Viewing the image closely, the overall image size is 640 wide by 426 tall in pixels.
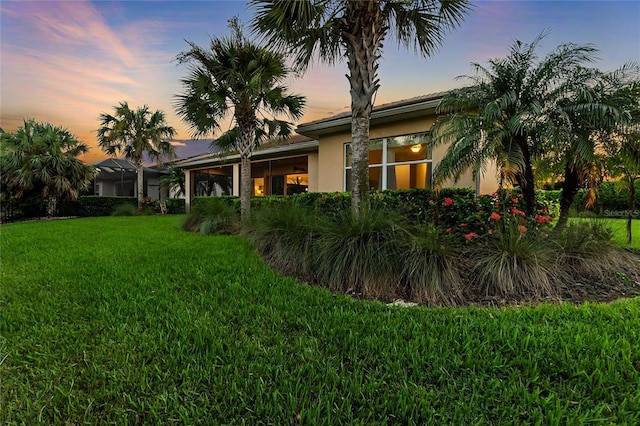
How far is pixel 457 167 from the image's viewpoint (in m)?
5.06

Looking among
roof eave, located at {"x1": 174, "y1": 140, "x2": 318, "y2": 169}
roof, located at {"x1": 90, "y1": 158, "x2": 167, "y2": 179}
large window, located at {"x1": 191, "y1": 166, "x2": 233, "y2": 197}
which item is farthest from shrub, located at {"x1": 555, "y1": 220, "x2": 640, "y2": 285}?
roof, located at {"x1": 90, "y1": 158, "x2": 167, "y2": 179}

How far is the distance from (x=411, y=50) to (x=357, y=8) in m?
2.00

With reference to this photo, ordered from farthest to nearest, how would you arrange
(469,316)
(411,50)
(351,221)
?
(411,50)
(351,221)
(469,316)

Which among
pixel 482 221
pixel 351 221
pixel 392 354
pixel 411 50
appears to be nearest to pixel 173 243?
pixel 351 221

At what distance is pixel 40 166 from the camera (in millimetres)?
14586

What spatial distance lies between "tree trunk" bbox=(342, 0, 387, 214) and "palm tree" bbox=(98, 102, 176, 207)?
58.2 feet

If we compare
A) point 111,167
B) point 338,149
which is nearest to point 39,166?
point 111,167

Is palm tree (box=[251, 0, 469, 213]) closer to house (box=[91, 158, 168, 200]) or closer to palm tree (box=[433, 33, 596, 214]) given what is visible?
palm tree (box=[433, 33, 596, 214])

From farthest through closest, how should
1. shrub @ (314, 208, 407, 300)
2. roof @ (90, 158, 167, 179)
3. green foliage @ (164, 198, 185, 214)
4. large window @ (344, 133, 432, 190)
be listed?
roof @ (90, 158, 167, 179)
green foliage @ (164, 198, 185, 214)
large window @ (344, 133, 432, 190)
shrub @ (314, 208, 407, 300)

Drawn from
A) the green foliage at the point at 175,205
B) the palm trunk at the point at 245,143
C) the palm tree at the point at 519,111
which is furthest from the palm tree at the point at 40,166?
the palm tree at the point at 519,111

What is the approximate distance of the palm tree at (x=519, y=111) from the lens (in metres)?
4.51

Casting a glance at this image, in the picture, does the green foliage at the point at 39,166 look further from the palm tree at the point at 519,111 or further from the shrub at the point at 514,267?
the shrub at the point at 514,267

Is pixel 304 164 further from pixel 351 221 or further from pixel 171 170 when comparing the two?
pixel 171 170

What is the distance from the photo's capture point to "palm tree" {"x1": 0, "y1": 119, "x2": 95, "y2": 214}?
14.3 meters
